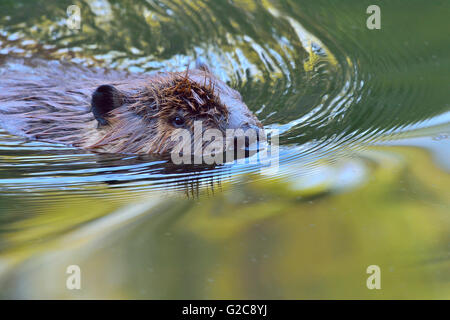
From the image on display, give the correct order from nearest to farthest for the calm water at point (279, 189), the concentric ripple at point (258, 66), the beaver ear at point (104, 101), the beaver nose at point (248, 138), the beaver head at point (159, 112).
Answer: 1. the calm water at point (279, 189)
2. the concentric ripple at point (258, 66)
3. the beaver nose at point (248, 138)
4. the beaver head at point (159, 112)
5. the beaver ear at point (104, 101)

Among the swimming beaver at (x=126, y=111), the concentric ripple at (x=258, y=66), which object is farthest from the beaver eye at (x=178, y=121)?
the concentric ripple at (x=258, y=66)

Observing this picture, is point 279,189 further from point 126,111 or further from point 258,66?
point 258,66

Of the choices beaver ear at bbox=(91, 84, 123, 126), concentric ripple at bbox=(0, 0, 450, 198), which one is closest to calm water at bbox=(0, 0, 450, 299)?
concentric ripple at bbox=(0, 0, 450, 198)

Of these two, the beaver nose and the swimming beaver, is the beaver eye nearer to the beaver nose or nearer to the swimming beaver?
the swimming beaver

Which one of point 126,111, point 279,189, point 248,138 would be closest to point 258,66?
point 126,111

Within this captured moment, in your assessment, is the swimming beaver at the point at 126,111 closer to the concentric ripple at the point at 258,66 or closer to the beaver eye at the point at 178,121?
the beaver eye at the point at 178,121

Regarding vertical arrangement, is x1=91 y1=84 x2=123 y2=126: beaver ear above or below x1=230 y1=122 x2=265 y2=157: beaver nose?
above

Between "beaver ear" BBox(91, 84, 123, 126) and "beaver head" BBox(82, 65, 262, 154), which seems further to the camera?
"beaver ear" BBox(91, 84, 123, 126)
